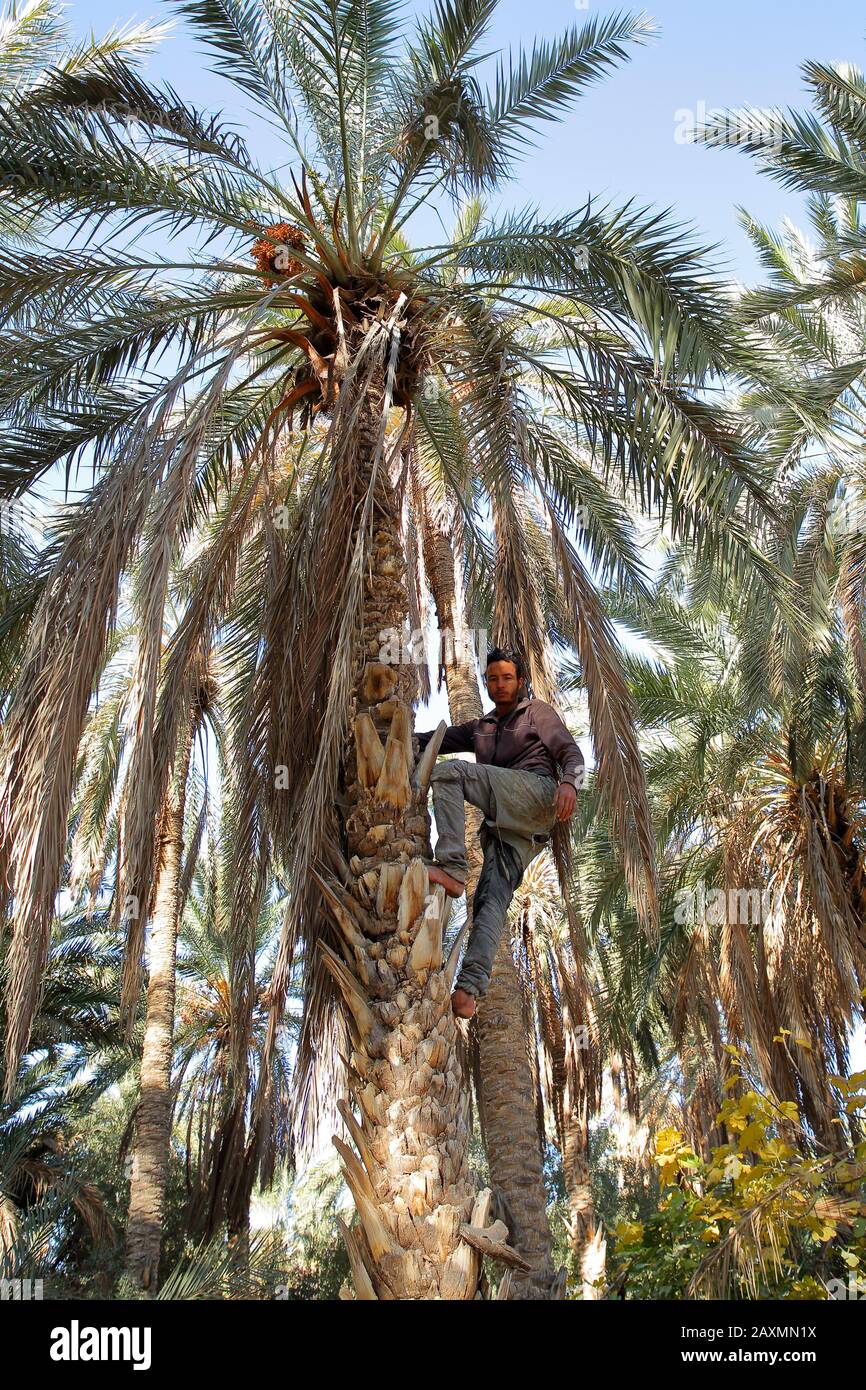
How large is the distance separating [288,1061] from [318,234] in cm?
1408

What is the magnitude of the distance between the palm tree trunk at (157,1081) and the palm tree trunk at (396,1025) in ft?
19.7

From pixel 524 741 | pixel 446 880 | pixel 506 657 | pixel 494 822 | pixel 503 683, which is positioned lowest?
pixel 446 880

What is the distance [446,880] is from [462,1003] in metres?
0.57

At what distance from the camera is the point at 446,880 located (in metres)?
5.68

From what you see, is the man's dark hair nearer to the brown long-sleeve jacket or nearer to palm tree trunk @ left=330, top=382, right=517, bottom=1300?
the brown long-sleeve jacket

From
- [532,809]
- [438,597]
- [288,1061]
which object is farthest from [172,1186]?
[532,809]

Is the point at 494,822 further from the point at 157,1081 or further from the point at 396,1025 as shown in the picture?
the point at 157,1081

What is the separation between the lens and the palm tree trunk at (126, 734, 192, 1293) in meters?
12.1

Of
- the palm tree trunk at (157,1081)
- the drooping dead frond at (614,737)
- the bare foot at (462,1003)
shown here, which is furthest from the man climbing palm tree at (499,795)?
the palm tree trunk at (157,1081)

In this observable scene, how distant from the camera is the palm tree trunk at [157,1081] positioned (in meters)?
12.1

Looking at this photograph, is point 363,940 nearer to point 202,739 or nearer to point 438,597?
point 438,597

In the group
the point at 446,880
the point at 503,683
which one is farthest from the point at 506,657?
the point at 446,880

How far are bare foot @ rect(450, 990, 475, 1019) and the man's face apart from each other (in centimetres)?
186

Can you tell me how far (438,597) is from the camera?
11.5m
